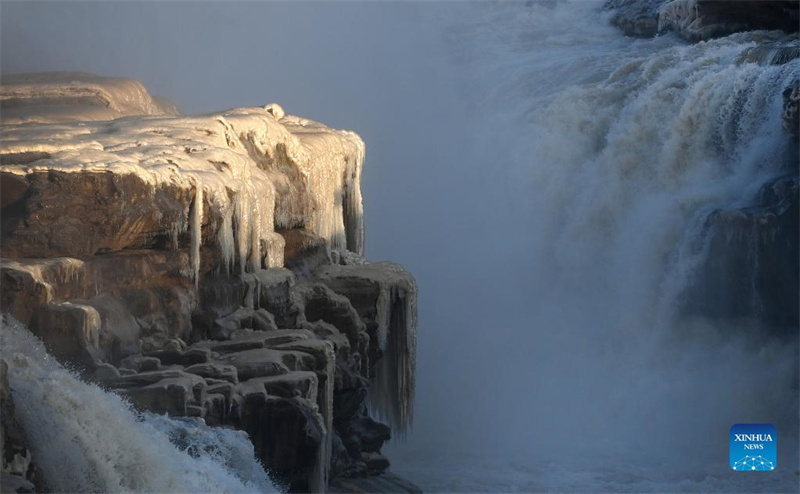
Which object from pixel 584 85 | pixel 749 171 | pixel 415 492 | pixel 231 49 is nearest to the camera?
pixel 415 492

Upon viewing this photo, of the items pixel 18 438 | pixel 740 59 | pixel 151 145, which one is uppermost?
pixel 740 59

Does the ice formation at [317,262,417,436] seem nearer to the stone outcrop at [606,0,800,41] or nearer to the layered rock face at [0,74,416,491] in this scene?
the layered rock face at [0,74,416,491]

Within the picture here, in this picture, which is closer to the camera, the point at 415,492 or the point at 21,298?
the point at 21,298

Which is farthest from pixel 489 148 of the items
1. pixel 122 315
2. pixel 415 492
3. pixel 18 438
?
pixel 18 438

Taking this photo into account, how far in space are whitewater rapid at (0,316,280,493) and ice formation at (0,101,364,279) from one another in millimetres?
1830

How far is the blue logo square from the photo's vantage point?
14539mm

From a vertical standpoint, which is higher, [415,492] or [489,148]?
[489,148]

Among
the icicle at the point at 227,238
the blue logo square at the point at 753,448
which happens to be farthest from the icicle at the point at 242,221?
the blue logo square at the point at 753,448

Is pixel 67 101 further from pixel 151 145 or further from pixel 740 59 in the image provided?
pixel 740 59

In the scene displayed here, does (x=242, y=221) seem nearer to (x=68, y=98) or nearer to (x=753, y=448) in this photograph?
(x=68, y=98)

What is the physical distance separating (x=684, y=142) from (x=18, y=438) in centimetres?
1173

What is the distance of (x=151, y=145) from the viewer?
11867 millimetres

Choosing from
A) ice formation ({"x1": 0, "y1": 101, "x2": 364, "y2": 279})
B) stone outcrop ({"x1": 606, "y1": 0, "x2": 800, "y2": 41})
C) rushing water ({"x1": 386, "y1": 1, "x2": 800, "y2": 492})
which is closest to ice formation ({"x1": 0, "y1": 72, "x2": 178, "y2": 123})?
ice formation ({"x1": 0, "y1": 101, "x2": 364, "y2": 279})

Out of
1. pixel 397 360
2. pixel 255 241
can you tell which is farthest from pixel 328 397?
pixel 397 360
